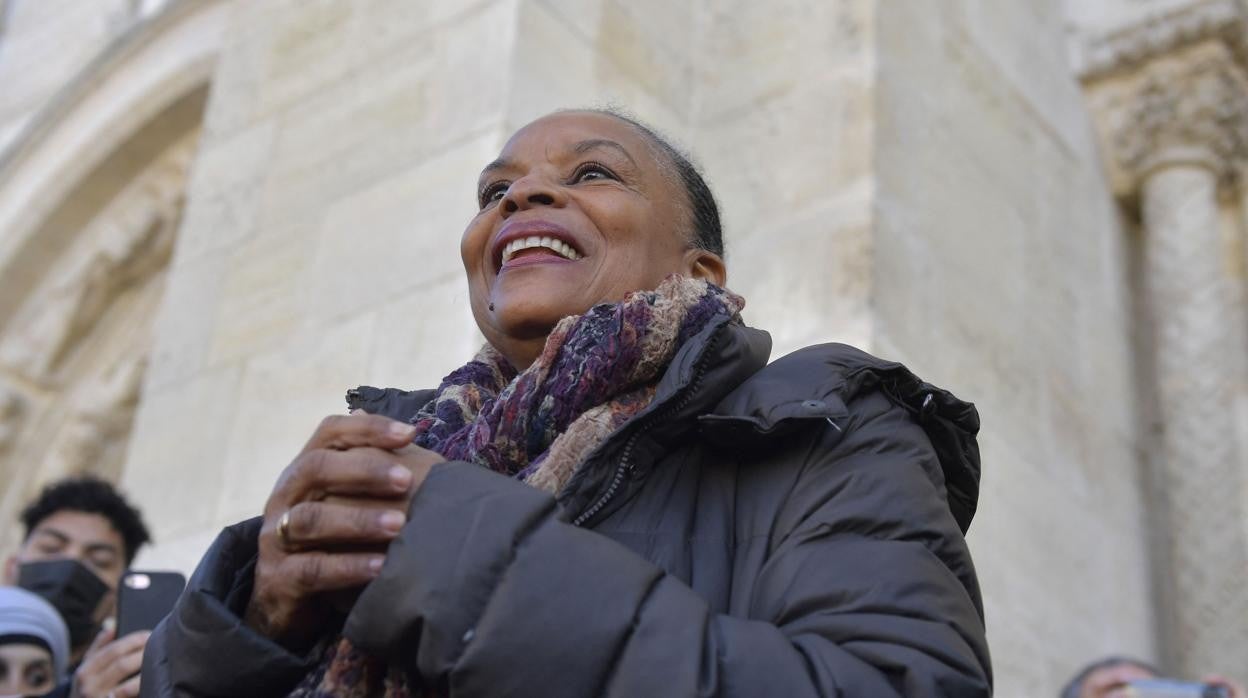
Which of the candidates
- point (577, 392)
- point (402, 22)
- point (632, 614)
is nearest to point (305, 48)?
point (402, 22)

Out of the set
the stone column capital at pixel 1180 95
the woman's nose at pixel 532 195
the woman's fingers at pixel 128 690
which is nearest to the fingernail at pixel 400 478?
the woman's nose at pixel 532 195

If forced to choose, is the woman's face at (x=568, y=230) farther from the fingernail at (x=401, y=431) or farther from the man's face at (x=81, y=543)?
the man's face at (x=81, y=543)

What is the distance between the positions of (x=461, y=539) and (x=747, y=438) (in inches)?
13.0

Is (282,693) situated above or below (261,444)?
below

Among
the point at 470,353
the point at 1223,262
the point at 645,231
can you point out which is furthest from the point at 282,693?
the point at 1223,262

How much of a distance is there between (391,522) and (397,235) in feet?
8.24

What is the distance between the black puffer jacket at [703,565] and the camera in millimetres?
1189

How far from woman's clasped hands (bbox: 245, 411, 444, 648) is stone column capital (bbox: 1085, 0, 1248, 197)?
4218 mm

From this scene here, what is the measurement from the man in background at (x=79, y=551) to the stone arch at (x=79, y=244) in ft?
10.3

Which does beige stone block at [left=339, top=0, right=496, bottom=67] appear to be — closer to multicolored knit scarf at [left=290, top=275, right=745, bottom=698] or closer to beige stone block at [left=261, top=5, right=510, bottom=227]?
beige stone block at [left=261, top=5, right=510, bottom=227]

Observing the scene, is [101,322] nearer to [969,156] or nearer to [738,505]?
[969,156]

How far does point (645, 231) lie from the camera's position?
1798mm

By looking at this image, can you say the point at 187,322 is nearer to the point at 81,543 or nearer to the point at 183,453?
the point at 183,453

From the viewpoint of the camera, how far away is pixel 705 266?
1.90 m
